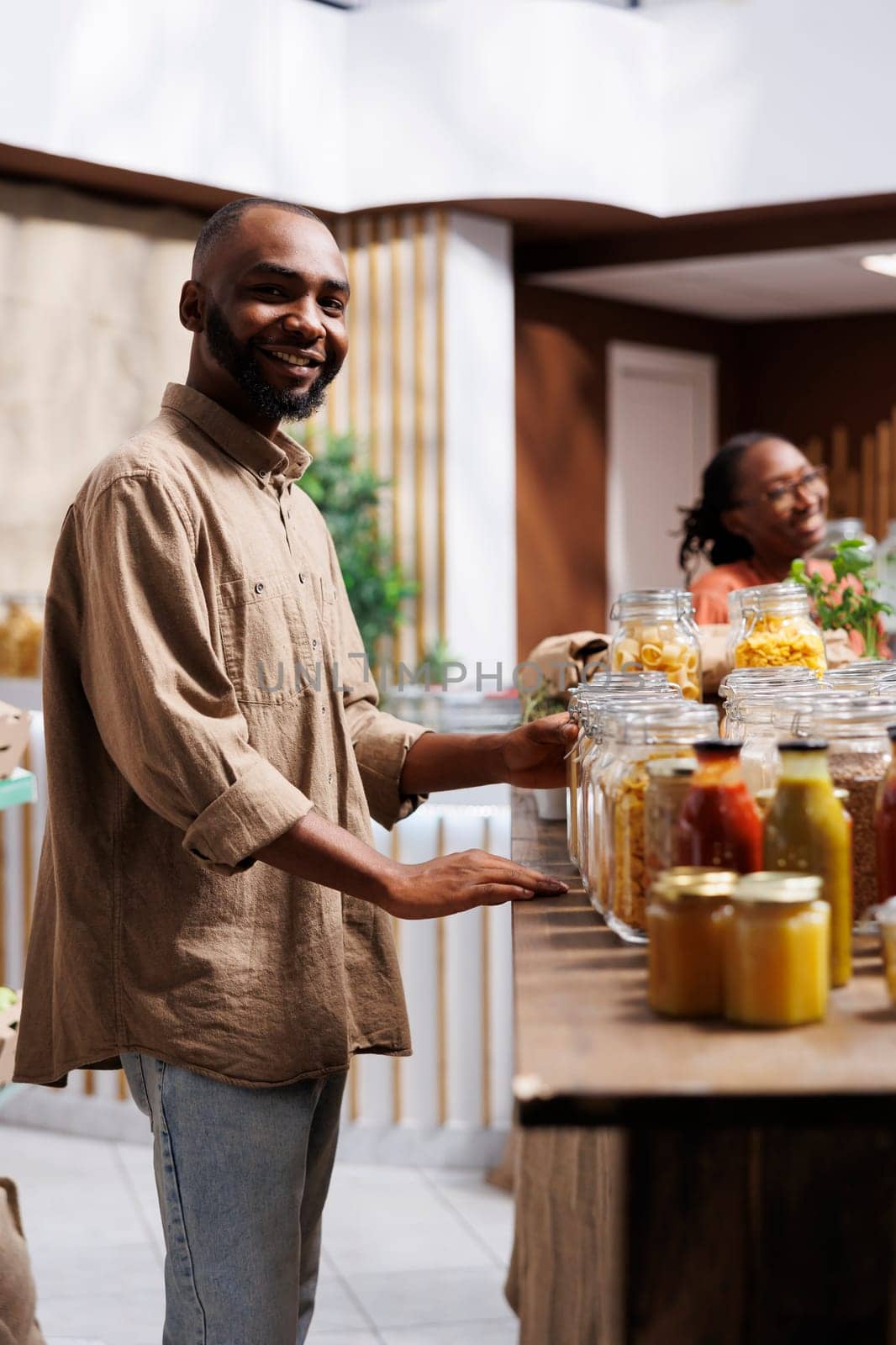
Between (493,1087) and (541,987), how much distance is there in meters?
2.36

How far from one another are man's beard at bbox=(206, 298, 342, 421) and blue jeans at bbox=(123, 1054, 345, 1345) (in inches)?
27.3

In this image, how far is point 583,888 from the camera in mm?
1473

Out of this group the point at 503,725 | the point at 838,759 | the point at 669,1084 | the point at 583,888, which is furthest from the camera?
the point at 503,725

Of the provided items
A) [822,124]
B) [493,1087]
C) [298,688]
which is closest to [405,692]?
[493,1087]

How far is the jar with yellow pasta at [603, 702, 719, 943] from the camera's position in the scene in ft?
3.93

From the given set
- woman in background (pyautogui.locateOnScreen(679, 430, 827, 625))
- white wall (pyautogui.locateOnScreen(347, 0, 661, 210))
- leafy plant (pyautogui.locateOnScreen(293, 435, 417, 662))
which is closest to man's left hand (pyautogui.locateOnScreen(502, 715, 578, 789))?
woman in background (pyautogui.locateOnScreen(679, 430, 827, 625))

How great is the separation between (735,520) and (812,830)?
2425 millimetres

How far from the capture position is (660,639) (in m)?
1.83

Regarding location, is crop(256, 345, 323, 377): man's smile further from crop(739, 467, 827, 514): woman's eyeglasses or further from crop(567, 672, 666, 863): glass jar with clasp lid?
crop(739, 467, 827, 514): woman's eyeglasses

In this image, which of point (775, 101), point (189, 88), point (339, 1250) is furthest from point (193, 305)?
point (775, 101)

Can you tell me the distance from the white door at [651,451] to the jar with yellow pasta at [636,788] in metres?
5.97

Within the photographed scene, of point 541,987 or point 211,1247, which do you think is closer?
point 541,987

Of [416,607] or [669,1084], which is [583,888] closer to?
[669,1084]

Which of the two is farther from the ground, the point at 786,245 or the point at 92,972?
the point at 786,245
